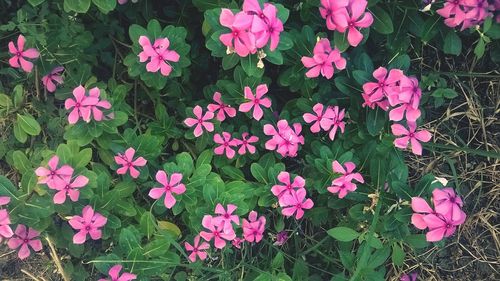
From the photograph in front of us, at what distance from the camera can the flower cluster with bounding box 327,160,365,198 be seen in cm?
152

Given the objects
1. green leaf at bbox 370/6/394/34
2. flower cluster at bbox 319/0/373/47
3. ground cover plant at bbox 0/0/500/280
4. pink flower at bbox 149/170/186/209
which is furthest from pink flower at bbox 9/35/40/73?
green leaf at bbox 370/6/394/34

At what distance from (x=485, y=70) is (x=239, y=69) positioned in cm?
94

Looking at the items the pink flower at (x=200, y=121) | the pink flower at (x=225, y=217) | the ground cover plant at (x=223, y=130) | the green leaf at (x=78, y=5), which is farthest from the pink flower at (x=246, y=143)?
the green leaf at (x=78, y=5)

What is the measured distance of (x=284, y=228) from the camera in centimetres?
201

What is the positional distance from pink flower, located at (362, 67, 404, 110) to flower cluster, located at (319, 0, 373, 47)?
0.52ft

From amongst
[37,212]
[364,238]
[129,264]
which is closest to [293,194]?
[364,238]

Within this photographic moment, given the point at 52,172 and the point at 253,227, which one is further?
the point at 253,227

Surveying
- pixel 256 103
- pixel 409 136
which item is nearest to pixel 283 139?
pixel 256 103

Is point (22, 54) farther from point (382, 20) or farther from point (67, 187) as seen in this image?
point (382, 20)

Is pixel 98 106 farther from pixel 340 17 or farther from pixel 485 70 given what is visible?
pixel 485 70

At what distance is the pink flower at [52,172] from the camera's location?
1399 millimetres

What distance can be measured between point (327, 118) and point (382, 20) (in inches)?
12.0

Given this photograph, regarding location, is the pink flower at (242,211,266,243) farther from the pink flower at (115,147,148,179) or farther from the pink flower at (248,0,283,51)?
the pink flower at (248,0,283,51)

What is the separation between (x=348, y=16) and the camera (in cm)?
127
